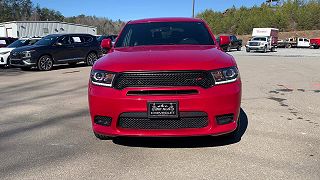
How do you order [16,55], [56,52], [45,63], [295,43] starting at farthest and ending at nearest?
[295,43]
[56,52]
[45,63]
[16,55]

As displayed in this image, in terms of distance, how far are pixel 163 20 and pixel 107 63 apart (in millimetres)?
2080

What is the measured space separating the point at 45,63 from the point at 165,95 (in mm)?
13197

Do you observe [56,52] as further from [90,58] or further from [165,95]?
[165,95]

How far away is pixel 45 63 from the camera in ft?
52.6

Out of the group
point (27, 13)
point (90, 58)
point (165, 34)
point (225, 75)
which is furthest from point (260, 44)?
point (27, 13)

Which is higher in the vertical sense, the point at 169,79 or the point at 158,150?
the point at 169,79

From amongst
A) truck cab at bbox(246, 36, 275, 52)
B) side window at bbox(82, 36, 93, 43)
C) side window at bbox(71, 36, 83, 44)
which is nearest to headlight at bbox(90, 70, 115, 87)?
side window at bbox(71, 36, 83, 44)

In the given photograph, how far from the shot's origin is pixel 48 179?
367 centimetres

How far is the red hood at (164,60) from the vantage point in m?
4.09

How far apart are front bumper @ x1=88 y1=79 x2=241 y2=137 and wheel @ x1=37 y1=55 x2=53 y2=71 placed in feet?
40.7

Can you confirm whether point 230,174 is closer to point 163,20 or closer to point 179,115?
point 179,115

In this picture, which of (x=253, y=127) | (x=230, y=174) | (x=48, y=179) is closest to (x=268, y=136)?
(x=253, y=127)

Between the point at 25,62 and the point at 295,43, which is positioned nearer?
the point at 25,62

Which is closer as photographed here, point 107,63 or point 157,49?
point 107,63
